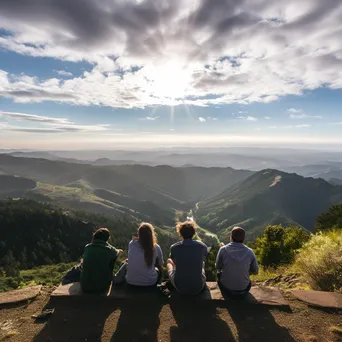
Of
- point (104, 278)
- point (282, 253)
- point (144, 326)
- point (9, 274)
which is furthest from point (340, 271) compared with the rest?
point (9, 274)

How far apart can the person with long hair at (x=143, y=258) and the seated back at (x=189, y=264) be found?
0.64 m

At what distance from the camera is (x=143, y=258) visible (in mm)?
7527

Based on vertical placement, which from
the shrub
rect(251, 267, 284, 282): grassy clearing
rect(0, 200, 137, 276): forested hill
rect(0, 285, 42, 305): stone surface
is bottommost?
rect(0, 200, 137, 276): forested hill

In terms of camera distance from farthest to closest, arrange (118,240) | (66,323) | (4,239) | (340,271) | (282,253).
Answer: (118,240)
(4,239)
(282,253)
(340,271)
(66,323)

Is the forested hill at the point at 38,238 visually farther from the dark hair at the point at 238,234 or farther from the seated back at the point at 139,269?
the dark hair at the point at 238,234

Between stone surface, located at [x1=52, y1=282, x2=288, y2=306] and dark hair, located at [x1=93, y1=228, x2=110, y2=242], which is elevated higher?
dark hair, located at [x1=93, y1=228, x2=110, y2=242]

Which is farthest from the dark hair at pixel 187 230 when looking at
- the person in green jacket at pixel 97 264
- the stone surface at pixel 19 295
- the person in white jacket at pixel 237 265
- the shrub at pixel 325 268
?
the stone surface at pixel 19 295

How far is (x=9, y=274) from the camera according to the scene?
87.7m

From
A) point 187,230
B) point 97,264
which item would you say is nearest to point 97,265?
point 97,264

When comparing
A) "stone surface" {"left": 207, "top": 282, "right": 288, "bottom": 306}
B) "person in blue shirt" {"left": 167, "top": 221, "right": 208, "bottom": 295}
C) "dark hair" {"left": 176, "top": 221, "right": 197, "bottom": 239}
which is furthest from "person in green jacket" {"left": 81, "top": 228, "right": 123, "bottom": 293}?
"stone surface" {"left": 207, "top": 282, "right": 288, "bottom": 306}

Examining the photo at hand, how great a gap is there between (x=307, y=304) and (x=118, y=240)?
497 feet

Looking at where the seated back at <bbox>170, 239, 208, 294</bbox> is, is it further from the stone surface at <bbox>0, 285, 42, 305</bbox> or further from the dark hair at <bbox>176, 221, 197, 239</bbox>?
the stone surface at <bbox>0, 285, 42, 305</bbox>

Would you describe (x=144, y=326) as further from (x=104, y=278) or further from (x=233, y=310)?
(x=233, y=310)

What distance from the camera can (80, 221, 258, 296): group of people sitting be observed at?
726 centimetres
